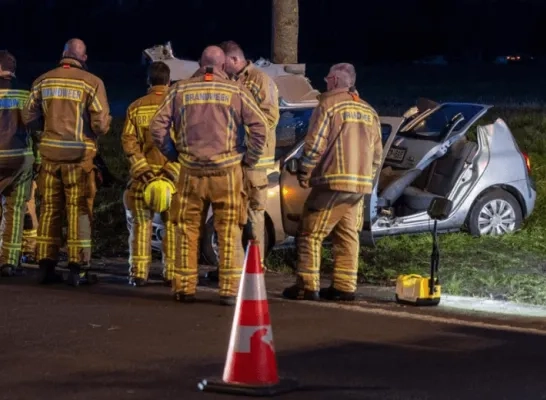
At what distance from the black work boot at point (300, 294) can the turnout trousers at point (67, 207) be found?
181cm

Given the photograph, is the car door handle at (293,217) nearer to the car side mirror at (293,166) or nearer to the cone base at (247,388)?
the car side mirror at (293,166)

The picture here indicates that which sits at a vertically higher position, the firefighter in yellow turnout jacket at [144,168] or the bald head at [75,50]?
the bald head at [75,50]

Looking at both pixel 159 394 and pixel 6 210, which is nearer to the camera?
pixel 159 394

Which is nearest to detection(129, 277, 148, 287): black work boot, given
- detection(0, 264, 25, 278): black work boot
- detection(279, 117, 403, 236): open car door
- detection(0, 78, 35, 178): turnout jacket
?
detection(0, 264, 25, 278): black work boot

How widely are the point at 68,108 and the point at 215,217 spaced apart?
1750 mm

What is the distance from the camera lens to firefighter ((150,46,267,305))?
1089 cm

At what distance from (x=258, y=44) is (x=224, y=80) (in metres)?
44.2

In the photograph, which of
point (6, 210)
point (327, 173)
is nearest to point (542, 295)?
point (327, 173)

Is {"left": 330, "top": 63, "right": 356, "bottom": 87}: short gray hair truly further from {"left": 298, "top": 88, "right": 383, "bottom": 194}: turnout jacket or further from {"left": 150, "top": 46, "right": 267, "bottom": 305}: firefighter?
{"left": 150, "top": 46, "right": 267, "bottom": 305}: firefighter

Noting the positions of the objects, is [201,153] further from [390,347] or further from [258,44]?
[258,44]

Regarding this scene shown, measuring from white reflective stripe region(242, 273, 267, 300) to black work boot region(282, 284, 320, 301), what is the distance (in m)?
3.46

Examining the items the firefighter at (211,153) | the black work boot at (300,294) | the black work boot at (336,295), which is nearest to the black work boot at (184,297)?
the firefighter at (211,153)

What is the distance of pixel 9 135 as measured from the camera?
12586 mm

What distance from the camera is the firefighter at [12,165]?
41.2ft
